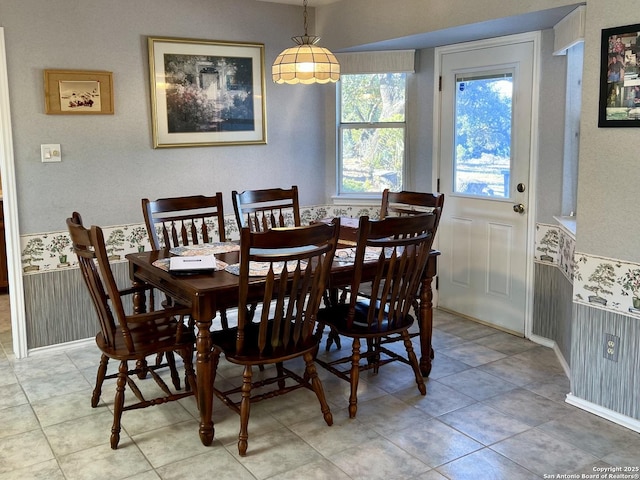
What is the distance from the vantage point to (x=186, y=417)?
3.12m

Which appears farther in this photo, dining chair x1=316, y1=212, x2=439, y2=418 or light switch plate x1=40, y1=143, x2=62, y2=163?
light switch plate x1=40, y1=143, x2=62, y2=163

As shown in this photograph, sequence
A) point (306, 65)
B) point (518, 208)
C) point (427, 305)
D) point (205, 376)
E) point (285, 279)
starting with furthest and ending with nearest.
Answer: point (518, 208)
point (427, 305)
point (306, 65)
point (205, 376)
point (285, 279)

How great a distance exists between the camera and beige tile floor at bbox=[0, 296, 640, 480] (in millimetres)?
2639

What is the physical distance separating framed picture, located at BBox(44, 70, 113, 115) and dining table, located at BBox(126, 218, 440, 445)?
3.94 feet

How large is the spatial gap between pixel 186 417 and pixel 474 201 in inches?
101

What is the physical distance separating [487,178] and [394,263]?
1.72m

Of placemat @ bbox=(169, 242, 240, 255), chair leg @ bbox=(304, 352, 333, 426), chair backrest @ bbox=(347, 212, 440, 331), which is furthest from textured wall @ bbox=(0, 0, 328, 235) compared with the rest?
chair leg @ bbox=(304, 352, 333, 426)

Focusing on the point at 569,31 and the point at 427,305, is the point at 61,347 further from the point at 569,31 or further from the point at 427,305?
the point at 569,31

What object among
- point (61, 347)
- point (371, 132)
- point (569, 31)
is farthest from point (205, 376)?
point (371, 132)

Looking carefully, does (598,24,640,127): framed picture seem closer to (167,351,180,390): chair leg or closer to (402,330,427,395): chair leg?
(402,330,427,395): chair leg

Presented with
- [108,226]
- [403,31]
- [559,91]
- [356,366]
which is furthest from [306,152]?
[356,366]

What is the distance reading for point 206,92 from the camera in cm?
453

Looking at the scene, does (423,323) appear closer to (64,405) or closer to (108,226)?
(64,405)

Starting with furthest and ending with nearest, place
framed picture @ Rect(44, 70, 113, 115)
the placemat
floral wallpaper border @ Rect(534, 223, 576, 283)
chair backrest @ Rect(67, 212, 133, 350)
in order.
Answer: framed picture @ Rect(44, 70, 113, 115) < floral wallpaper border @ Rect(534, 223, 576, 283) < the placemat < chair backrest @ Rect(67, 212, 133, 350)
